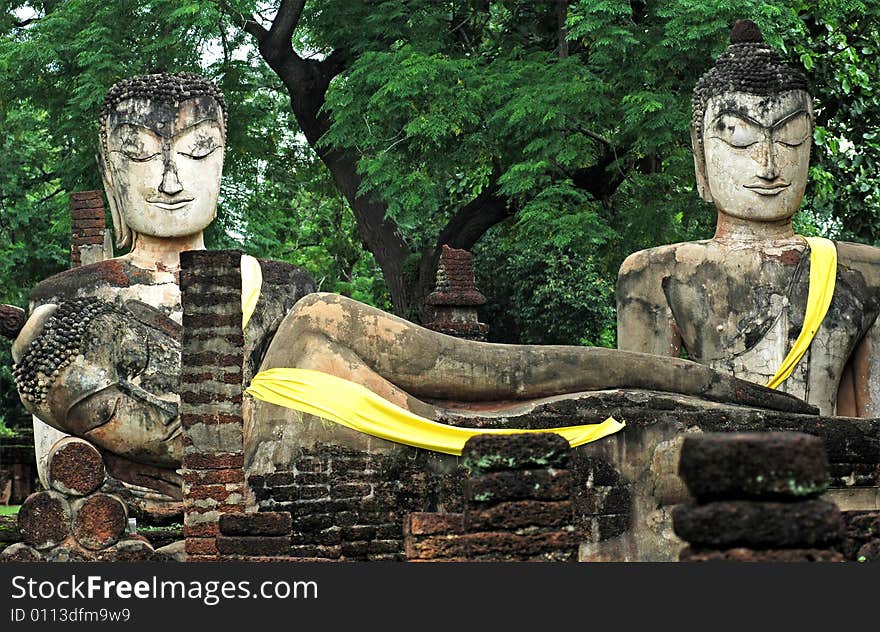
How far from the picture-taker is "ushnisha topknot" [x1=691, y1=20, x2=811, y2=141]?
35.1ft

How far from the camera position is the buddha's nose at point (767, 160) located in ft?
34.9

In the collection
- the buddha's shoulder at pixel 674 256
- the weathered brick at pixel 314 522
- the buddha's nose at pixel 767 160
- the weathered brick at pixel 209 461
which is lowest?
the weathered brick at pixel 314 522

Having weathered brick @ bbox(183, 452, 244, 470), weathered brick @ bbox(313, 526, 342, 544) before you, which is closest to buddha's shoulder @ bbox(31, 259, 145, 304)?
weathered brick @ bbox(183, 452, 244, 470)

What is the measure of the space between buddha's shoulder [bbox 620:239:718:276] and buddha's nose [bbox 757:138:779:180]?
624mm

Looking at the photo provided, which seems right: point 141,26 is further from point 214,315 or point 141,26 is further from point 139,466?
point 214,315

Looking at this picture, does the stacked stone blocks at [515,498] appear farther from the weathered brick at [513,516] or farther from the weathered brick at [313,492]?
the weathered brick at [313,492]

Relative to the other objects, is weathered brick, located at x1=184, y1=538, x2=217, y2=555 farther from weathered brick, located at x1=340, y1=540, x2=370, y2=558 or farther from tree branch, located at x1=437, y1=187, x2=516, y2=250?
tree branch, located at x1=437, y1=187, x2=516, y2=250

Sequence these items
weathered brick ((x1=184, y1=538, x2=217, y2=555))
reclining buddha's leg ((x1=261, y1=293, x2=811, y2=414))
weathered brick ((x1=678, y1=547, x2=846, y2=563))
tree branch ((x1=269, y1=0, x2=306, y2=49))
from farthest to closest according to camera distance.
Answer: tree branch ((x1=269, y1=0, x2=306, y2=49))
reclining buddha's leg ((x1=261, y1=293, x2=811, y2=414))
weathered brick ((x1=184, y1=538, x2=217, y2=555))
weathered brick ((x1=678, y1=547, x2=846, y2=563))

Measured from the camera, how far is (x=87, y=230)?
43.1ft

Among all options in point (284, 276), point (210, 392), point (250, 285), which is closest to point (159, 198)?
point (250, 285)

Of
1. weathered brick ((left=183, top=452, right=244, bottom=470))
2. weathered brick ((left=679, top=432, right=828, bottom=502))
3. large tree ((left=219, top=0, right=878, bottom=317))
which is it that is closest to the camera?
weathered brick ((left=679, top=432, right=828, bottom=502))

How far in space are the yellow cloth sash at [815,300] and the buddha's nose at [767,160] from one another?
609 millimetres

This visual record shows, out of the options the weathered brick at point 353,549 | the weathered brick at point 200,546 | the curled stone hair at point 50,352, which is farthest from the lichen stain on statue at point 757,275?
the curled stone hair at point 50,352

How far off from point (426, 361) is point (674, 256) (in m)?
2.49
